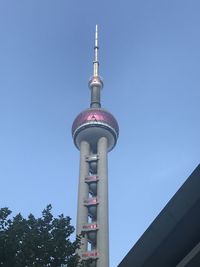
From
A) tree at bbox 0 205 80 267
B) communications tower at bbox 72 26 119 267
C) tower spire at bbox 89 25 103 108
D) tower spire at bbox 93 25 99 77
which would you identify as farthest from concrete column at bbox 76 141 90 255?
tree at bbox 0 205 80 267

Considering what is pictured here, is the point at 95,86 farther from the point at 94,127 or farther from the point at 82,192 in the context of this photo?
the point at 82,192

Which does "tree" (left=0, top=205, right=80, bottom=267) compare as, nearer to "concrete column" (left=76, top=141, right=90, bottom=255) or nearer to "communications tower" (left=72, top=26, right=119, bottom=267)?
"communications tower" (left=72, top=26, right=119, bottom=267)

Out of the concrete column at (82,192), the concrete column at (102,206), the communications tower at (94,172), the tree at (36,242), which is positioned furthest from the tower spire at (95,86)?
the tree at (36,242)

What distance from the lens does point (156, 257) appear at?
1201 cm

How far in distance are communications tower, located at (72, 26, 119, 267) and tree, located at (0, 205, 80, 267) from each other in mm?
60496

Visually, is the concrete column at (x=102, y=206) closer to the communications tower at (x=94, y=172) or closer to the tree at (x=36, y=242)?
the communications tower at (x=94, y=172)

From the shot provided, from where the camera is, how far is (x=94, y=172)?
10288 centimetres

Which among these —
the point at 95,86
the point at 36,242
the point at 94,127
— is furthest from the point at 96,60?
the point at 36,242

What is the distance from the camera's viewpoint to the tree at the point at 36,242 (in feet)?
61.2

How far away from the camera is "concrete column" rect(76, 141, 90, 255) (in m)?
88.0

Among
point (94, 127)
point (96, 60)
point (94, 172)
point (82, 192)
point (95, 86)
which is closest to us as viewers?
point (82, 192)

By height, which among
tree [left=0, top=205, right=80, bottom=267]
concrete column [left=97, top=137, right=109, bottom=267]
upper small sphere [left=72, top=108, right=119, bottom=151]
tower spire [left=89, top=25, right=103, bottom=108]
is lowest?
tree [left=0, top=205, right=80, bottom=267]

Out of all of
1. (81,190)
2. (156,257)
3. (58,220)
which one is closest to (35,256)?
(58,220)

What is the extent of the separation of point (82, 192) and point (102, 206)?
22.3 feet
